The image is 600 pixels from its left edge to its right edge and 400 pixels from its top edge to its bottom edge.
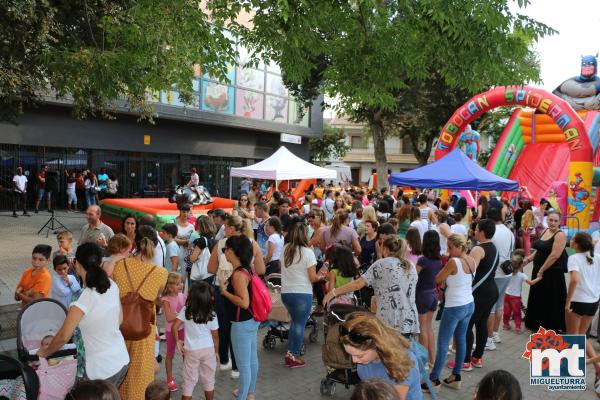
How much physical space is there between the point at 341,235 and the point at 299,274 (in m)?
1.79

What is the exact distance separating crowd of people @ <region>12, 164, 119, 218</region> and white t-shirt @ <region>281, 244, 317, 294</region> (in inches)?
590

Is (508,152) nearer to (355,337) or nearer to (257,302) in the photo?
(257,302)

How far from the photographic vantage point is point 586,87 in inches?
817

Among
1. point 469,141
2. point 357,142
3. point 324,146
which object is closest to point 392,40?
point 469,141

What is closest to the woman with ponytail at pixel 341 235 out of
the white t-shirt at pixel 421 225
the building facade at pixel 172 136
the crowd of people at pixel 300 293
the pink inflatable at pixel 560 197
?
A: the crowd of people at pixel 300 293

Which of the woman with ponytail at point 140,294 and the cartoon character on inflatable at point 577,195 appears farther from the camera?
the cartoon character on inflatable at point 577,195

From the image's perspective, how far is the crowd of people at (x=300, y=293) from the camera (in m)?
3.45

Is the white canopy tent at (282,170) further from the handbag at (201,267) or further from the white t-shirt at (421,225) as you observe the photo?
the handbag at (201,267)

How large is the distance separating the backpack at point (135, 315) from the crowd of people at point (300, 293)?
2 cm

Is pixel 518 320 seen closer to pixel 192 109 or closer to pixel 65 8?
pixel 65 8

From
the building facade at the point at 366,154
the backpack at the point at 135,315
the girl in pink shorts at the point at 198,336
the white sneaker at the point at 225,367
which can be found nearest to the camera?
the backpack at the point at 135,315

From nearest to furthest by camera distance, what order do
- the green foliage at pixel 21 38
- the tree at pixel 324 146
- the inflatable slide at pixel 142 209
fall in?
1. the green foliage at pixel 21 38
2. the inflatable slide at pixel 142 209
3. the tree at pixel 324 146

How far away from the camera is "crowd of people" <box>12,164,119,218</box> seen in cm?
1859

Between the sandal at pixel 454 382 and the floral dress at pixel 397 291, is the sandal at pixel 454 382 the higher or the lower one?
the lower one
